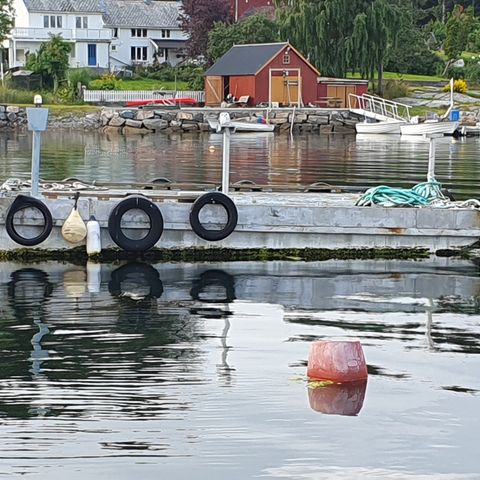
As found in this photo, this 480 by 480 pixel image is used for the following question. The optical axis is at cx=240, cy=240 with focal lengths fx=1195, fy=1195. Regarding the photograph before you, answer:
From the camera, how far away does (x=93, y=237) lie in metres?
18.2

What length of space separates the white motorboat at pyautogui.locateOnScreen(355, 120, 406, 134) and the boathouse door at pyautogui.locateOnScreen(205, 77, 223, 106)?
11572 mm

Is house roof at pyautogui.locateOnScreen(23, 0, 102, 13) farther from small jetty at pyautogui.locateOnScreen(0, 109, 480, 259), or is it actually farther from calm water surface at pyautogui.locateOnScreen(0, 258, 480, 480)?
calm water surface at pyautogui.locateOnScreen(0, 258, 480, 480)

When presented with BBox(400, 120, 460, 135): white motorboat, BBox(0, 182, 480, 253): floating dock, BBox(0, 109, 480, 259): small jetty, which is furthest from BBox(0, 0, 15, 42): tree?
BBox(0, 182, 480, 253): floating dock

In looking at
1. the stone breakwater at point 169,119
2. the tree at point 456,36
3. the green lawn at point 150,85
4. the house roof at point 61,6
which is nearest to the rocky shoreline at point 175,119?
the stone breakwater at point 169,119

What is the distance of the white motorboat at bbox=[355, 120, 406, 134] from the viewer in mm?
66144

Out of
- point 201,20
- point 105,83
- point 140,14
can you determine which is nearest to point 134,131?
point 105,83

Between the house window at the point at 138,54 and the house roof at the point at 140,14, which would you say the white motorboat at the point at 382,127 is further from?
the house window at the point at 138,54

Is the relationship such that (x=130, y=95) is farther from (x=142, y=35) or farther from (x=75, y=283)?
(x=75, y=283)

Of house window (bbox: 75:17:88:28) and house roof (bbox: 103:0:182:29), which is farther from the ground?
house roof (bbox: 103:0:182:29)

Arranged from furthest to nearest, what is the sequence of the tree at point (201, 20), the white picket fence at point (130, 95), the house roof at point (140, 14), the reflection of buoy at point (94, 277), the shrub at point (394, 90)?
1. the house roof at point (140, 14)
2. the tree at point (201, 20)
3. the shrub at point (394, 90)
4. the white picket fence at point (130, 95)
5. the reflection of buoy at point (94, 277)

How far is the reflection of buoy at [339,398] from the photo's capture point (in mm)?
11008

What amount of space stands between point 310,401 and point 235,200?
28.1ft

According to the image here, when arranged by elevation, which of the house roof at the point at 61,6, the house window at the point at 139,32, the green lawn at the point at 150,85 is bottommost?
the green lawn at the point at 150,85

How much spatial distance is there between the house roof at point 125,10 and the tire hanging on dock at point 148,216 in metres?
73.0
